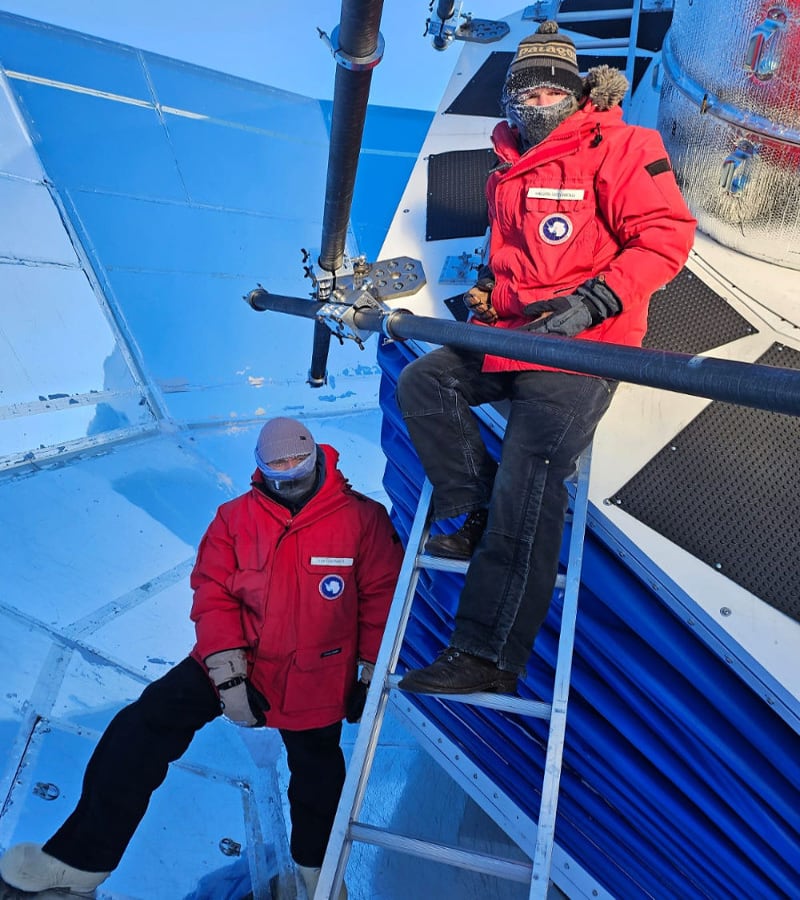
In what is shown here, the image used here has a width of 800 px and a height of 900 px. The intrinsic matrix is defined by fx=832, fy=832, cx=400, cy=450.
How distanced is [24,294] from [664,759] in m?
3.73

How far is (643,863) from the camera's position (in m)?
2.62

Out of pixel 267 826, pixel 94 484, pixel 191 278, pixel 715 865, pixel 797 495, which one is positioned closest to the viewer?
pixel 797 495

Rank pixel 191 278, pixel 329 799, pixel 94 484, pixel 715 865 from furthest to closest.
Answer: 1. pixel 191 278
2. pixel 94 484
3. pixel 329 799
4. pixel 715 865

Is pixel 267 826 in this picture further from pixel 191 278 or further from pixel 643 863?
pixel 191 278

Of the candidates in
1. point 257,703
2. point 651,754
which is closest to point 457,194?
point 257,703

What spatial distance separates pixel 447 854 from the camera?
1961mm

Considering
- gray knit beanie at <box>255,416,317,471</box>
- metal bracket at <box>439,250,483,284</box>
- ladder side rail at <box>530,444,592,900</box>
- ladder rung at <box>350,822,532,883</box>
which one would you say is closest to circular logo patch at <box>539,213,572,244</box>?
ladder side rail at <box>530,444,592,900</box>

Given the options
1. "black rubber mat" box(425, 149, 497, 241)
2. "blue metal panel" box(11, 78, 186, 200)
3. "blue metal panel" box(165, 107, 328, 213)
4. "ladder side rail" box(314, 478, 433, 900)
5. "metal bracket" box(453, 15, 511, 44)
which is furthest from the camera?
"blue metal panel" box(165, 107, 328, 213)

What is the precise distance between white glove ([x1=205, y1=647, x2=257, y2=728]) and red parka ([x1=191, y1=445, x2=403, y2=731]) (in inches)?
1.7

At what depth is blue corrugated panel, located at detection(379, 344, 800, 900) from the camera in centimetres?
202

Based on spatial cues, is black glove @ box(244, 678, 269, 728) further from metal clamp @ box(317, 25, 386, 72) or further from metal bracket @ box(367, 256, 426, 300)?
metal clamp @ box(317, 25, 386, 72)

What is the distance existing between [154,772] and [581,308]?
6.59 feet

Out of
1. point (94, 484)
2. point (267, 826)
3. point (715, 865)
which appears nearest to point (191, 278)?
point (94, 484)

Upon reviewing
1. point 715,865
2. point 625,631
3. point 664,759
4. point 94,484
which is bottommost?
point 94,484
